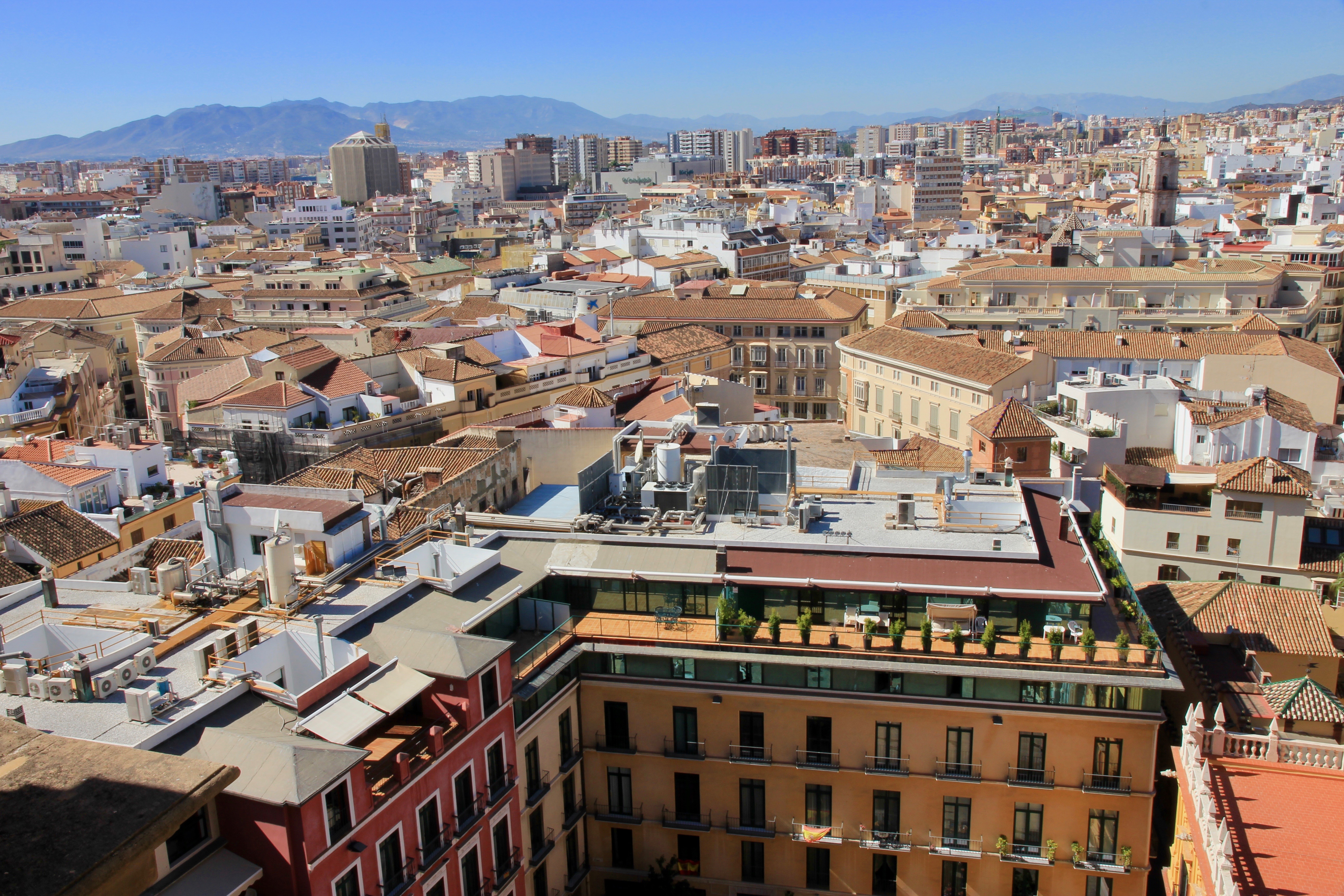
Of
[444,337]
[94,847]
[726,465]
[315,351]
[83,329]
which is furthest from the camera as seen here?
[83,329]

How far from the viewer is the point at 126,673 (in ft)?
45.8

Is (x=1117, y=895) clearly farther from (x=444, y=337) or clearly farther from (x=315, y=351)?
(x=444, y=337)

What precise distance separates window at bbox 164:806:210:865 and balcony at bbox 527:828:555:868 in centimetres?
662

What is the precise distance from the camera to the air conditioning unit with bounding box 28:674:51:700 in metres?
13.6

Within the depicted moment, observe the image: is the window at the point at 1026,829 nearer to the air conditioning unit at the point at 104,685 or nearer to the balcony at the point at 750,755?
the balcony at the point at 750,755

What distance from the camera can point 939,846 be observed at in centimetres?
1816

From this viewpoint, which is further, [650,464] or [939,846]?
[650,464]

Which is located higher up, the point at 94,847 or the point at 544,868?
the point at 94,847

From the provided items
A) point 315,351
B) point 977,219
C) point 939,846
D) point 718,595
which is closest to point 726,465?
point 718,595

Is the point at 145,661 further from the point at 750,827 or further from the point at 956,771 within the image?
the point at 956,771

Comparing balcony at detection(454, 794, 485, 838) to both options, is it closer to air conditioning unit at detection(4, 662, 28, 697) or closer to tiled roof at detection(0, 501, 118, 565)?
air conditioning unit at detection(4, 662, 28, 697)

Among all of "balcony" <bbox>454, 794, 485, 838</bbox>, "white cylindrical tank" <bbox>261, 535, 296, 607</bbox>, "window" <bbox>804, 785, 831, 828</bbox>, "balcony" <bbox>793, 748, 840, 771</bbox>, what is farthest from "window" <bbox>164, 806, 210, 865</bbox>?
"window" <bbox>804, 785, 831, 828</bbox>

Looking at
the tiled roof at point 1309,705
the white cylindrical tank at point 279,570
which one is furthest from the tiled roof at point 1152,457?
the white cylindrical tank at point 279,570

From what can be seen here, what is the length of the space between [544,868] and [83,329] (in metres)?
56.8
